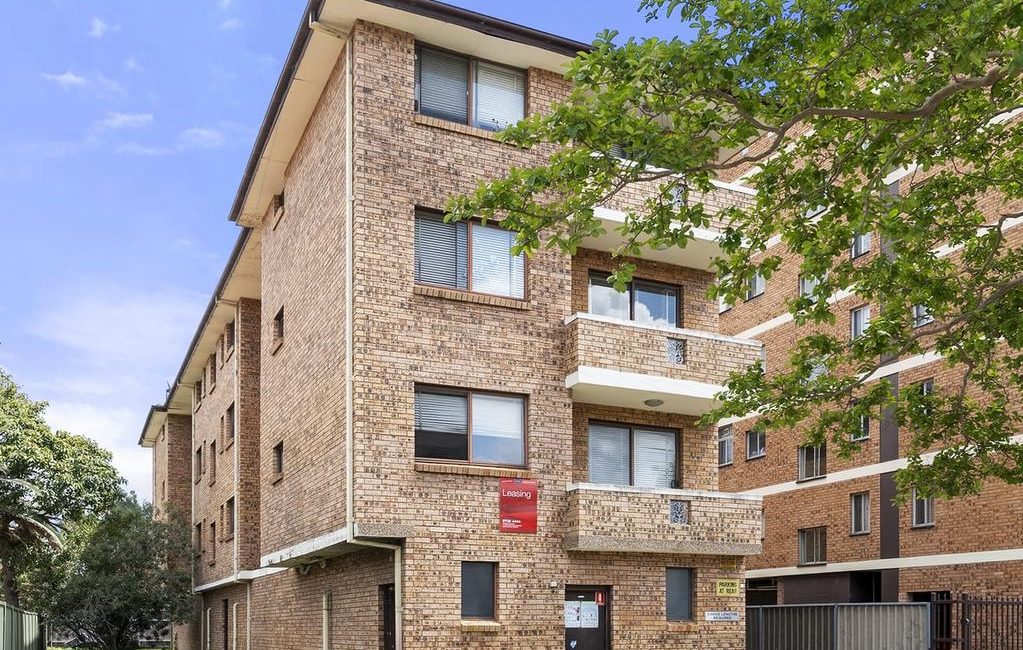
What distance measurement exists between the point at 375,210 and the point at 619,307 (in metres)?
5.50

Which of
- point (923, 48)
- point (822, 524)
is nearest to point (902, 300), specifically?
point (923, 48)

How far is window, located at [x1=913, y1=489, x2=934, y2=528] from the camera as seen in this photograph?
29.8m

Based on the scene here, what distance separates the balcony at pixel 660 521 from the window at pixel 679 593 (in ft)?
1.94

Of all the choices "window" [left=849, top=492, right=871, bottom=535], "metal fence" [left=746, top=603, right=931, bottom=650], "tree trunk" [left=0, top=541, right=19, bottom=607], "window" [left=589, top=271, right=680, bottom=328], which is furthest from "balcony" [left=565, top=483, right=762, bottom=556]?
"tree trunk" [left=0, top=541, right=19, bottom=607]

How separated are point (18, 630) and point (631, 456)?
1312cm

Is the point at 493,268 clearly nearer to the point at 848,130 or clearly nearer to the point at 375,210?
the point at 375,210

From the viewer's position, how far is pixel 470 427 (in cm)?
1900

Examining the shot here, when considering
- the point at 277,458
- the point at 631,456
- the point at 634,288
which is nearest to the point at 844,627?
the point at 631,456

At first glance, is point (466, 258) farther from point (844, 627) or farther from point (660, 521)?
point (844, 627)

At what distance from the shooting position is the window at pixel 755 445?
1430 inches

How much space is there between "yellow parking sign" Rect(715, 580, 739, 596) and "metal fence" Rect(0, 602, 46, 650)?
41.1 feet

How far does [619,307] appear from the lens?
21734 millimetres

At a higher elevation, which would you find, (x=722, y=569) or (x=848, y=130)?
(x=848, y=130)

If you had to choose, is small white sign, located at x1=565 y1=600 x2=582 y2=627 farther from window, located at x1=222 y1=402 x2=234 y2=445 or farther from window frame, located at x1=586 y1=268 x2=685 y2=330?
window, located at x1=222 y1=402 x2=234 y2=445
